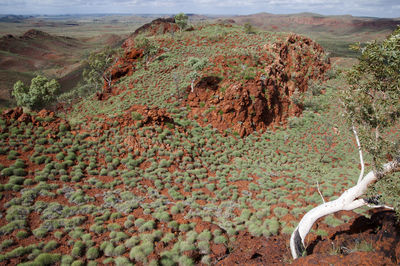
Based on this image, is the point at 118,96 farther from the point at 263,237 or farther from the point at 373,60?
the point at 373,60

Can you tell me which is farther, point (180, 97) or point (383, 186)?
point (180, 97)

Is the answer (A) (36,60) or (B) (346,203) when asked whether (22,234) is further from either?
(A) (36,60)

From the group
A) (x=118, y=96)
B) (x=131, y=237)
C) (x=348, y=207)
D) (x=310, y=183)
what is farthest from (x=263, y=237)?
(x=118, y=96)

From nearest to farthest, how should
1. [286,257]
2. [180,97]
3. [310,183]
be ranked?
[286,257]
[310,183]
[180,97]

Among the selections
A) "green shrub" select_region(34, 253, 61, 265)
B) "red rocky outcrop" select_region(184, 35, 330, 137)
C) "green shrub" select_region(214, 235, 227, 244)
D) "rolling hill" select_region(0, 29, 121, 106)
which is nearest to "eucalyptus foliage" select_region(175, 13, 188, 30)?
"red rocky outcrop" select_region(184, 35, 330, 137)

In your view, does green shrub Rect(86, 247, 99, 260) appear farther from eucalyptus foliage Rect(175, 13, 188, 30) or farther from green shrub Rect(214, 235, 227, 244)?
eucalyptus foliage Rect(175, 13, 188, 30)

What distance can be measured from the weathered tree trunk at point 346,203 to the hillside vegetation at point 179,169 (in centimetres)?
88

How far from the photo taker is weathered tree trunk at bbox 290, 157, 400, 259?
7465 millimetres

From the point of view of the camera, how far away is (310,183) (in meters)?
17.9

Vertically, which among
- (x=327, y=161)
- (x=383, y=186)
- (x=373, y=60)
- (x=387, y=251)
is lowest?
(x=327, y=161)

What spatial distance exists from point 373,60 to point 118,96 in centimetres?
3414

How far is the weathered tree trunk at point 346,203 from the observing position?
7465mm

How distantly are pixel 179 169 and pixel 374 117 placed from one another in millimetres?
14119

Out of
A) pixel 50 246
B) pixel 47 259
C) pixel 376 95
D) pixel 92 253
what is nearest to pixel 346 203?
pixel 376 95
